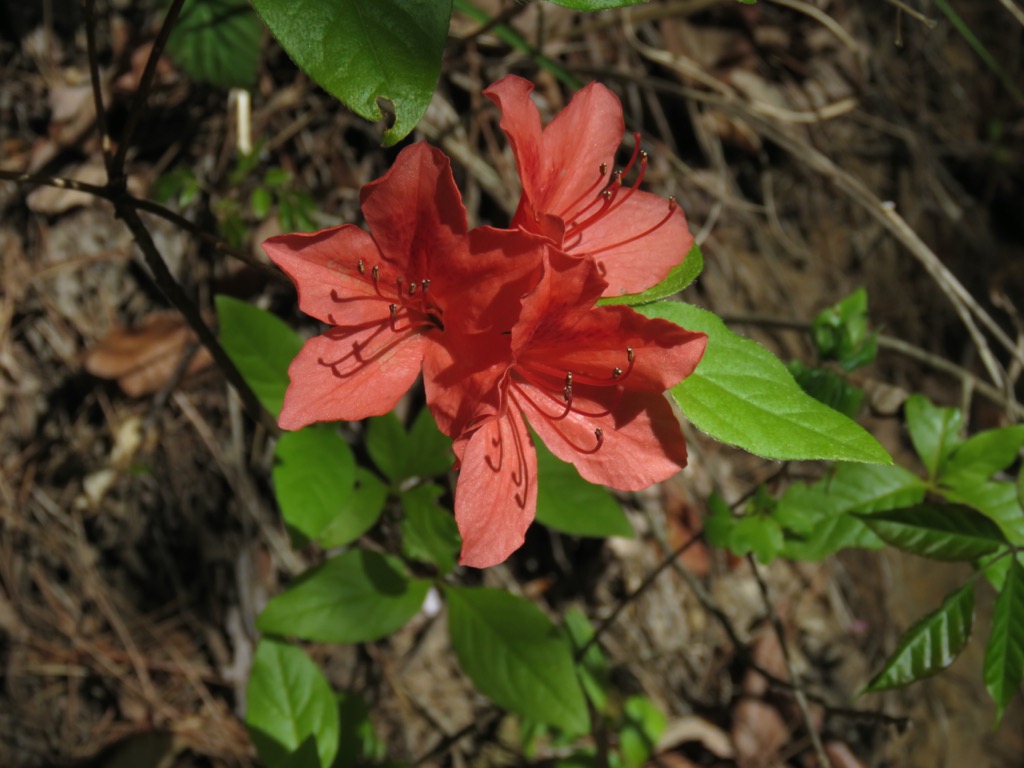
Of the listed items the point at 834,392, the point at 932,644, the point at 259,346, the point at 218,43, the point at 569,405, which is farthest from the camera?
the point at 218,43

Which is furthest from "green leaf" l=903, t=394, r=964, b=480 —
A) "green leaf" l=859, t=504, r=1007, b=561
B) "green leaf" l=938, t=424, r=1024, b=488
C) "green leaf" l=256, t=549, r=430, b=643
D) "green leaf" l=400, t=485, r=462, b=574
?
"green leaf" l=256, t=549, r=430, b=643

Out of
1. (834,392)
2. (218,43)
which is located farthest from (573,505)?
(218,43)

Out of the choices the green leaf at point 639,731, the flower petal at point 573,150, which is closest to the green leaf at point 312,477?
the flower petal at point 573,150

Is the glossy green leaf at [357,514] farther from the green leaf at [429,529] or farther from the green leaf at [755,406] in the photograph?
the green leaf at [755,406]

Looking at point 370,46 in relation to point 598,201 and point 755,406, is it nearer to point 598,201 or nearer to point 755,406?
point 598,201

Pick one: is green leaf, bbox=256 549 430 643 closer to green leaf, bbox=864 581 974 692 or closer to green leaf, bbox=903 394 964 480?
green leaf, bbox=864 581 974 692

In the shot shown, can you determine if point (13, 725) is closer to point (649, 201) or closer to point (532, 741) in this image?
point (532, 741)
